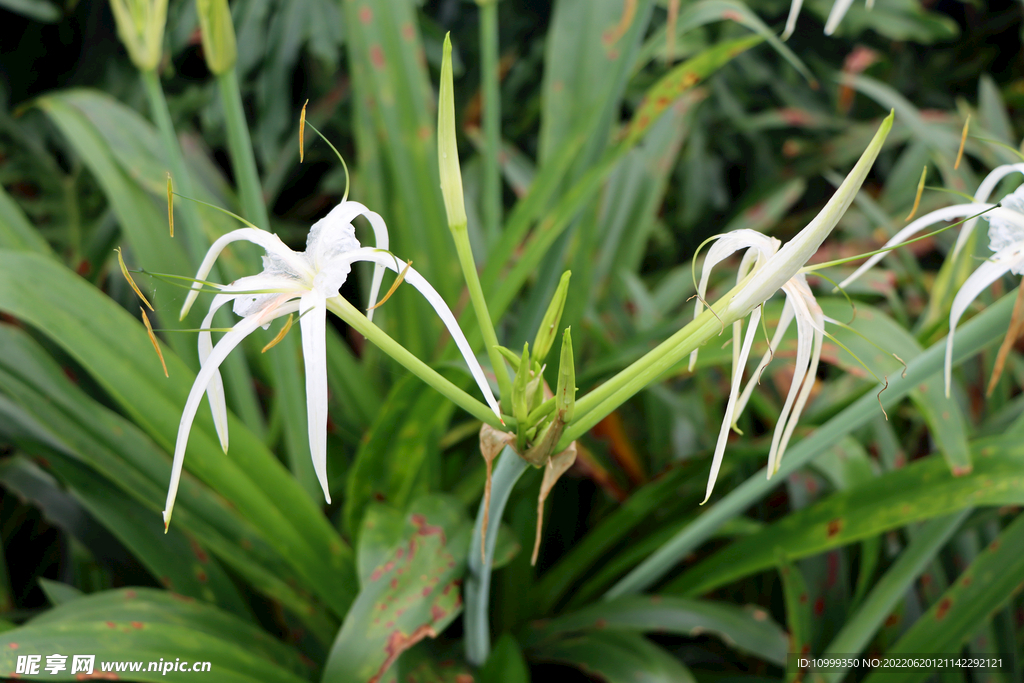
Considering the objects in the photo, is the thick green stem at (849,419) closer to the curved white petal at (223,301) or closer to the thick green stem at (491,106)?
the curved white petal at (223,301)

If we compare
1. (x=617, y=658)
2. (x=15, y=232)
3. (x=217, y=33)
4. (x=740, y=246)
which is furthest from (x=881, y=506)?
(x=15, y=232)

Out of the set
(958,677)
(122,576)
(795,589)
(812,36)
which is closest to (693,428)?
(795,589)

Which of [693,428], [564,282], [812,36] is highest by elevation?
[812,36]

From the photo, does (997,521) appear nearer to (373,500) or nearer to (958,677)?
(958,677)

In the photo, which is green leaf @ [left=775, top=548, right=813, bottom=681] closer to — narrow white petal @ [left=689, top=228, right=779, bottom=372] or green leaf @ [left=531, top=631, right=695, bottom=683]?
green leaf @ [left=531, top=631, right=695, bottom=683]

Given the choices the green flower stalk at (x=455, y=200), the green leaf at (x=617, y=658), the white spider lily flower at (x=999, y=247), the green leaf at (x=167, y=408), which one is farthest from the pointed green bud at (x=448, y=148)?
the green leaf at (x=617, y=658)

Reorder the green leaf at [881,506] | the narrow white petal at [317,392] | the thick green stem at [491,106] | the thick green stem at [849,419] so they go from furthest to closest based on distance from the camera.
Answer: the thick green stem at [491,106] → the green leaf at [881,506] → the thick green stem at [849,419] → the narrow white petal at [317,392]

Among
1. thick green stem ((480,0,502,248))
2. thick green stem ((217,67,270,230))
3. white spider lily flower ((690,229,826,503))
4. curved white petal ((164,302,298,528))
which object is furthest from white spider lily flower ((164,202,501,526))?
thick green stem ((480,0,502,248))
